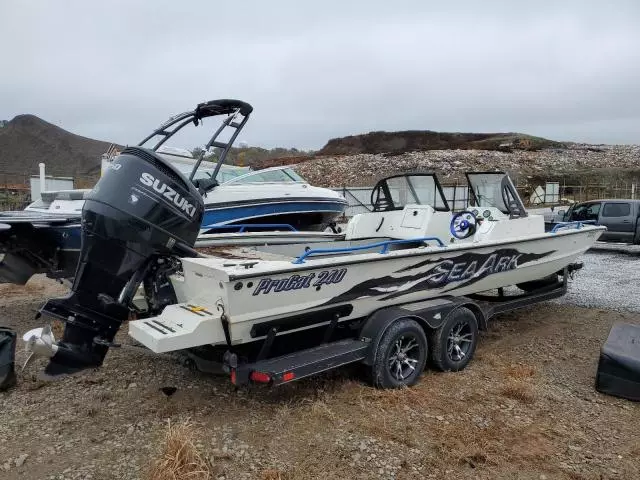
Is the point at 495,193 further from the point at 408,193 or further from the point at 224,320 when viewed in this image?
the point at 224,320

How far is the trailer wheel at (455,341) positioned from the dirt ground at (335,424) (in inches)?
4.9

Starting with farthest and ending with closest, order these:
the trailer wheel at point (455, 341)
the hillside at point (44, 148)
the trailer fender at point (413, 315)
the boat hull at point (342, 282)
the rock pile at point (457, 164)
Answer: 1. the hillside at point (44, 148)
2. the rock pile at point (457, 164)
3. the trailer wheel at point (455, 341)
4. the trailer fender at point (413, 315)
5. the boat hull at point (342, 282)

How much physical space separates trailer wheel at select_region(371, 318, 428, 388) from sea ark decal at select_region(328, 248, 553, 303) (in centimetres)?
32

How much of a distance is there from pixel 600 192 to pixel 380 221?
2648 cm

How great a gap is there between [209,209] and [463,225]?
4.81m

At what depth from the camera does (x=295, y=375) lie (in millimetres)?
3848

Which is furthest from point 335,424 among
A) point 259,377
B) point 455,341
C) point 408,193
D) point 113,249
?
point 408,193

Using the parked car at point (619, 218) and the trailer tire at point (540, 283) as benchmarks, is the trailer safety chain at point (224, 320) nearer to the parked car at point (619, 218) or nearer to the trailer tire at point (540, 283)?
the trailer tire at point (540, 283)

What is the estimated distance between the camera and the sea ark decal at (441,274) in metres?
4.43

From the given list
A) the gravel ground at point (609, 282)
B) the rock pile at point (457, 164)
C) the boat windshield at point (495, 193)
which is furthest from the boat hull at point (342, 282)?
the rock pile at point (457, 164)

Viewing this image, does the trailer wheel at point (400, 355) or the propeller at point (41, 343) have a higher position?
the propeller at point (41, 343)

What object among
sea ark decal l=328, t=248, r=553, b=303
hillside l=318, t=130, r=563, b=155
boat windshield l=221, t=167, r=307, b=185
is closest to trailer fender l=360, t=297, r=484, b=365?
sea ark decal l=328, t=248, r=553, b=303

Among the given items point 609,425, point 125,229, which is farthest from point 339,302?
point 609,425

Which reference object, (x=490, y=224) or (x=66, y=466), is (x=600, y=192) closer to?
(x=490, y=224)
